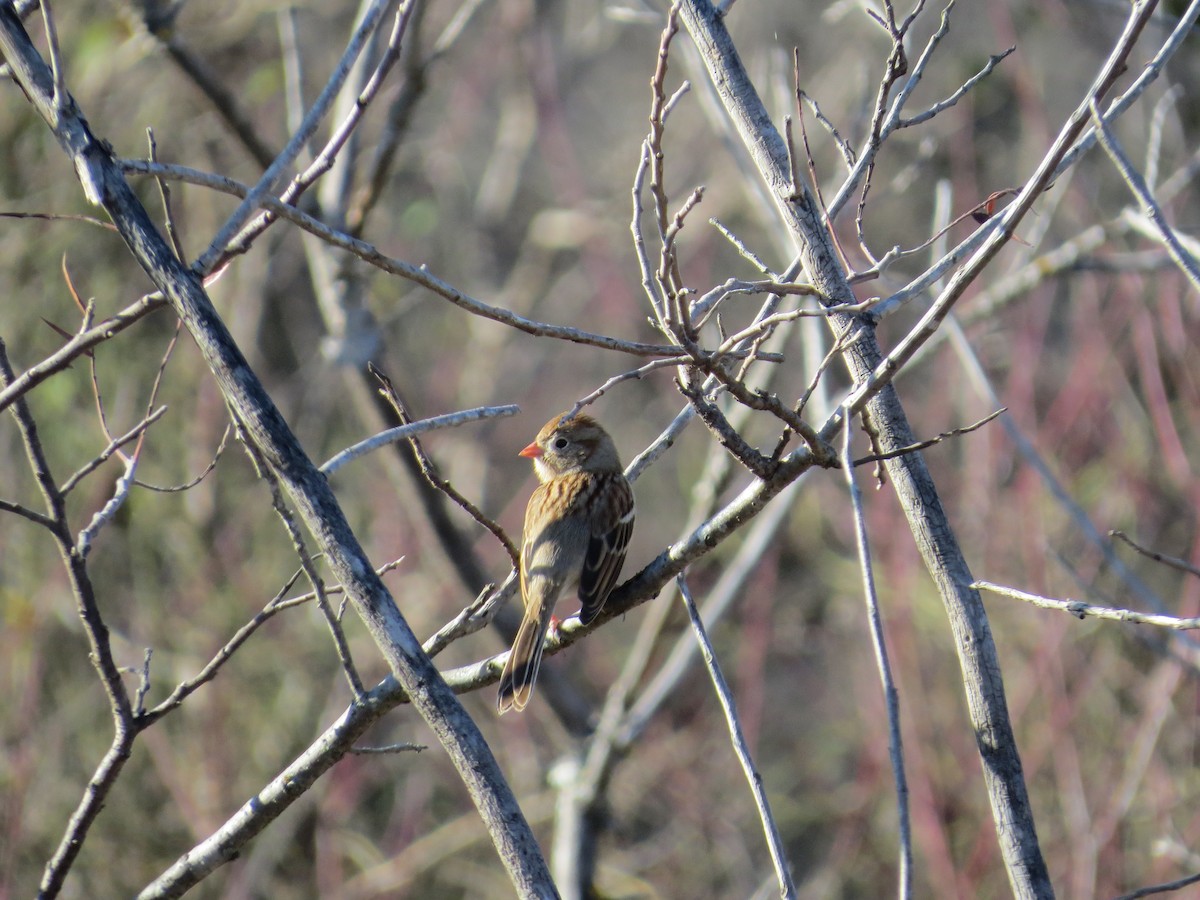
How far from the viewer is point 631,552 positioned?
30.7 feet

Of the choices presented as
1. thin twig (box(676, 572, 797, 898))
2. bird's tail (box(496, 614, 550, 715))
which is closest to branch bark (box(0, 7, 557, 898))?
thin twig (box(676, 572, 797, 898))

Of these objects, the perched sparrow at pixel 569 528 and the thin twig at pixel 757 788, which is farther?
the perched sparrow at pixel 569 528

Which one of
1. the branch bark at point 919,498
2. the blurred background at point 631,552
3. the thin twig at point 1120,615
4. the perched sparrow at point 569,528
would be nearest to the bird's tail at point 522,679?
the perched sparrow at point 569,528

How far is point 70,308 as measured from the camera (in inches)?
253

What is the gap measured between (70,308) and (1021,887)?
19.5ft

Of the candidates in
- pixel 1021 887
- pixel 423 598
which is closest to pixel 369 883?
pixel 423 598

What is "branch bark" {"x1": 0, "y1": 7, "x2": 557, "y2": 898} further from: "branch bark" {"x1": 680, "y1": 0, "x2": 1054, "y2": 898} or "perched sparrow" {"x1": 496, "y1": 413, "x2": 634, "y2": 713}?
"perched sparrow" {"x1": 496, "y1": 413, "x2": 634, "y2": 713}

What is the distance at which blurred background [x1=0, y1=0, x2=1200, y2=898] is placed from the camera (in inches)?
228

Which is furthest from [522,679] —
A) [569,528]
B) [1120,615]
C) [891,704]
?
[1120,615]

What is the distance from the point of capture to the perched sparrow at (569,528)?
10.6 feet

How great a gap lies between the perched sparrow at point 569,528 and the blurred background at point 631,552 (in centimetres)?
83

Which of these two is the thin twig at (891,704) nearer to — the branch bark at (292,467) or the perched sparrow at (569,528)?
the branch bark at (292,467)

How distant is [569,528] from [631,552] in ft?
18.4

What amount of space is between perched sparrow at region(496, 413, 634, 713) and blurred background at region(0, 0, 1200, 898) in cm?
83
